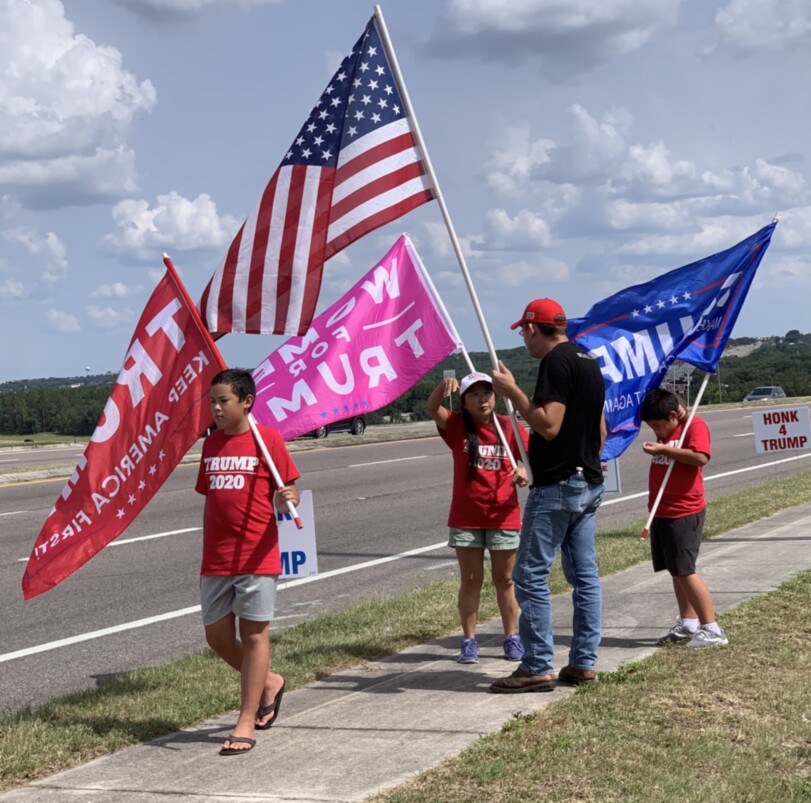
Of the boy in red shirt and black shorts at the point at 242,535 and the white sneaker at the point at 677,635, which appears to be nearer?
the boy in red shirt and black shorts at the point at 242,535

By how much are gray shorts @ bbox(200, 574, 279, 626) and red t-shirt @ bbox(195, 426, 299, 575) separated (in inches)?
1.4

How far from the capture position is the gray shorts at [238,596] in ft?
17.5

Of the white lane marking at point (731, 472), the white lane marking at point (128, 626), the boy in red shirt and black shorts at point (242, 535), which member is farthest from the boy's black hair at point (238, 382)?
the white lane marking at point (731, 472)

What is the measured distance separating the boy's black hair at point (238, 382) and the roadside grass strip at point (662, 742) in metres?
1.84

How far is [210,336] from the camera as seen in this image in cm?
613

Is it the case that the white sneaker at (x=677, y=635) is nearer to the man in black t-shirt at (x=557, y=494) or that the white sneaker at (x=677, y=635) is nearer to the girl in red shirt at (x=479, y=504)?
the girl in red shirt at (x=479, y=504)

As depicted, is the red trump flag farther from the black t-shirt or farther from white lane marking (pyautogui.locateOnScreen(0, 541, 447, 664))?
white lane marking (pyautogui.locateOnScreen(0, 541, 447, 664))

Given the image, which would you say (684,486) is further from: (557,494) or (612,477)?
(612,477)

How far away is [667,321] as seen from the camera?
25.7 feet

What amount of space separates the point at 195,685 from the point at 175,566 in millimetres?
5267

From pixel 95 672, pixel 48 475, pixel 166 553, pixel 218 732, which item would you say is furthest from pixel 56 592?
pixel 48 475

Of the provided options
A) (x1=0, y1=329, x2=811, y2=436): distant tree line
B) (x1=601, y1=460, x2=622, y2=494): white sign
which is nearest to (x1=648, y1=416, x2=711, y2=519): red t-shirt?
(x1=601, y1=460, x2=622, y2=494): white sign

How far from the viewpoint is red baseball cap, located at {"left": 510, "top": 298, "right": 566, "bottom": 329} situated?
581 cm

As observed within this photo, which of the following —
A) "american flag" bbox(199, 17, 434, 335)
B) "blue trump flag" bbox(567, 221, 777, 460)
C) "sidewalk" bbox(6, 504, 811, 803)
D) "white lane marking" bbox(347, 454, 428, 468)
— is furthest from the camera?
"white lane marking" bbox(347, 454, 428, 468)
